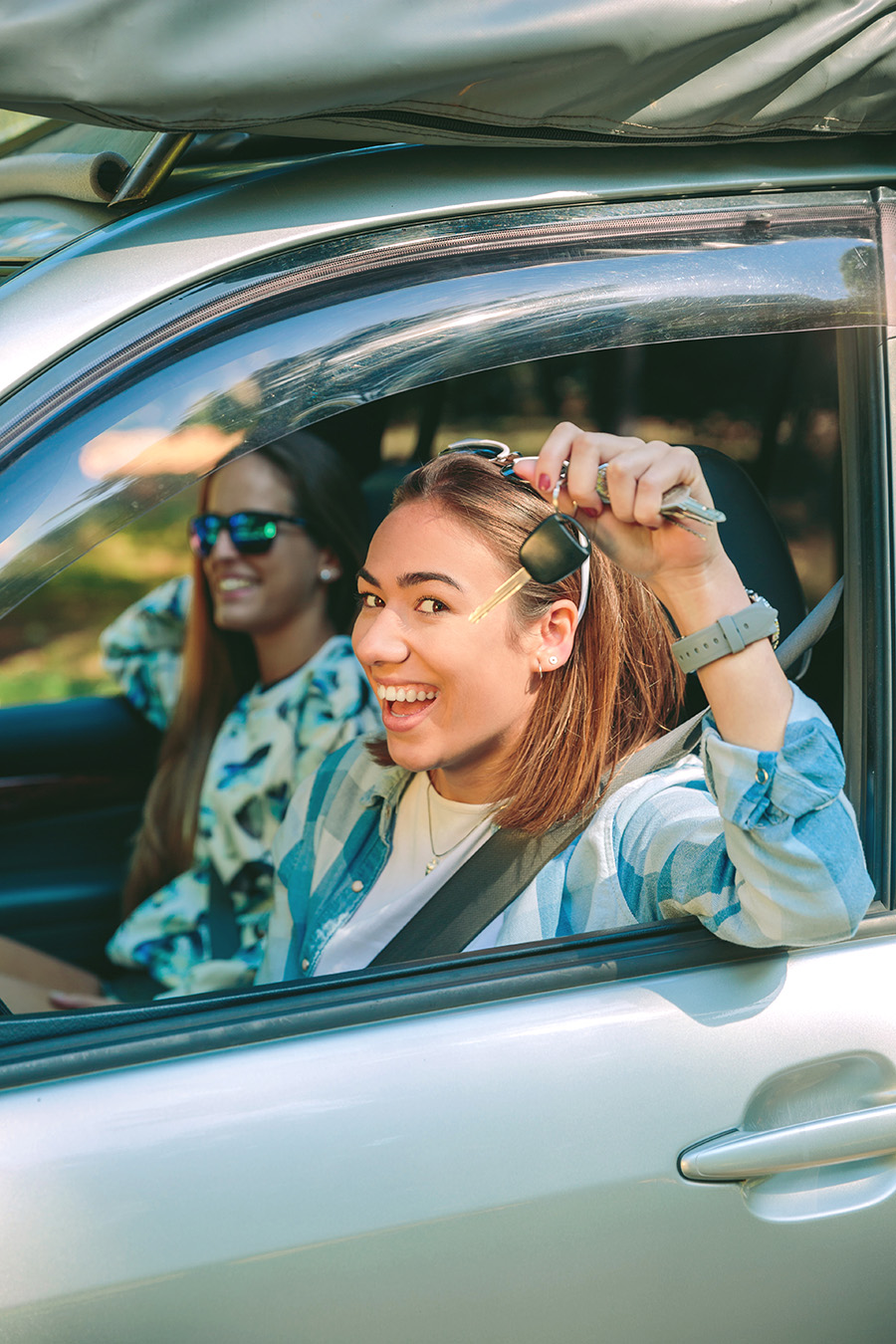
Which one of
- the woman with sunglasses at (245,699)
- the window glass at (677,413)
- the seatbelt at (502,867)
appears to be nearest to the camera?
the seatbelt at (502,867)

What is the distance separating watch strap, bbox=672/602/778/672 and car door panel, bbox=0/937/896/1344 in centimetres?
33

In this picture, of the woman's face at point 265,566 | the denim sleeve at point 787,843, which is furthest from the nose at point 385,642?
the woman's face at point 265,566

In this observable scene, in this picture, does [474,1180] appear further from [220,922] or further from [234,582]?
[234,582]

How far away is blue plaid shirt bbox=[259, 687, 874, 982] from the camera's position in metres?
1.15

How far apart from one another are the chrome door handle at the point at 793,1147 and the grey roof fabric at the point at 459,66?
1024 mm

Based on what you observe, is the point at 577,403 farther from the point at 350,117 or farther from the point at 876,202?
the point at 350,117

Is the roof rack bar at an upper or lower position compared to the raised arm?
upper

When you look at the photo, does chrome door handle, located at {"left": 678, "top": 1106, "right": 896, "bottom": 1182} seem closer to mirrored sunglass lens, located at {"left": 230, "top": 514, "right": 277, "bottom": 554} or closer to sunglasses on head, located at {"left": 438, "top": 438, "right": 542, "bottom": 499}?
sunglasses on head, located at {"left": 438, "top": 438, "right": 542, "bottom": 499}

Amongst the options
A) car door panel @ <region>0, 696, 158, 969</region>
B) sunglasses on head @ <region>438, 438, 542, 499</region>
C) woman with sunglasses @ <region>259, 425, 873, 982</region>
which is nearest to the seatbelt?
woman with sunglasses @ <region>259, 425, 873, 982</region>

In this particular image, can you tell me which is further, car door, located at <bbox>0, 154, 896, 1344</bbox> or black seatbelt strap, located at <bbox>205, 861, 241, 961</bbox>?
black seatbelt strap, located at <bbox>205, 861, 241, 961</bbox>

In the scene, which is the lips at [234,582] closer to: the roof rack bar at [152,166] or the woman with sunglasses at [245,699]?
the woman with sunglasses at [245,699]

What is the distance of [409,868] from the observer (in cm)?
170

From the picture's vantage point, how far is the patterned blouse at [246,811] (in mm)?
2398

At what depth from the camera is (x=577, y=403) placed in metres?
3.04
